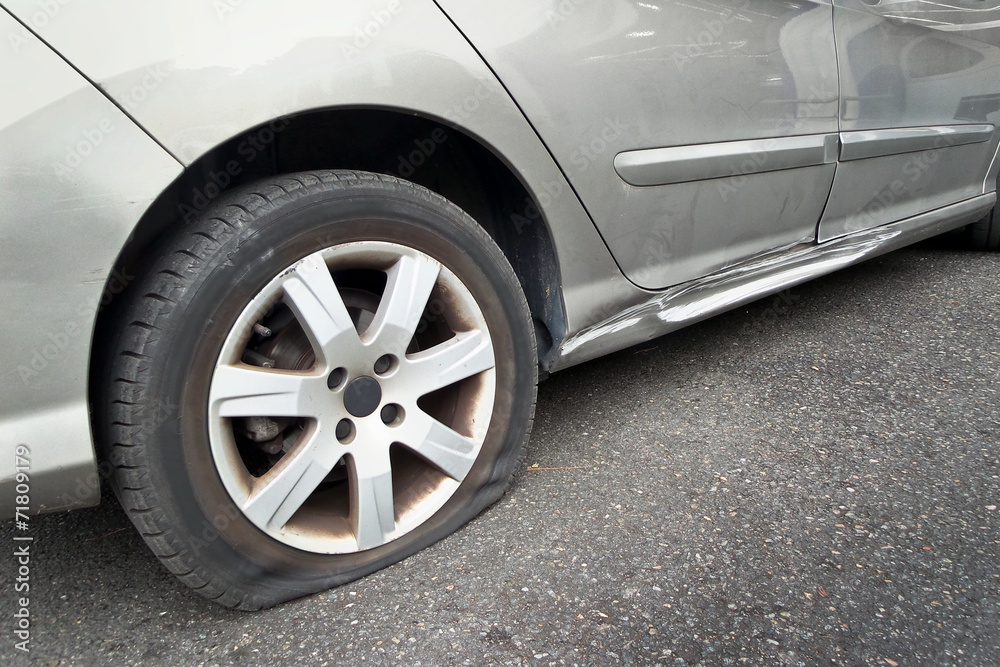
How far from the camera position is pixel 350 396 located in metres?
1.40

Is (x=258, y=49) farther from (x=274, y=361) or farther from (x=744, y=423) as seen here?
(x=744, y=423)

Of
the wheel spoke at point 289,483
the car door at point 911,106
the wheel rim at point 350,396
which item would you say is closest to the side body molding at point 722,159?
the car door at point 911,106

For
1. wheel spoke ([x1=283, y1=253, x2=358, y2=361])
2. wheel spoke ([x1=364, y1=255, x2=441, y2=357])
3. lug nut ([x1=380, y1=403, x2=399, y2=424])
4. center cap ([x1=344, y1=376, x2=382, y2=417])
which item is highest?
wheel spoke ([x1=283, y1=253, x2=358, y2=361])

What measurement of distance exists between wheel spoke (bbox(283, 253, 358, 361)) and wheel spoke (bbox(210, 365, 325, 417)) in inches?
2.8

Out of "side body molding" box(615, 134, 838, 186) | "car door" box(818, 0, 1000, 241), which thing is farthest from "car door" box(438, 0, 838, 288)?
"car door" box(818, 0, 1000, 241)

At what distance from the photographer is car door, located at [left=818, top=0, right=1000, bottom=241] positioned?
2.23m

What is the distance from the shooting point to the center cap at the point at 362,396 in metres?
1.40

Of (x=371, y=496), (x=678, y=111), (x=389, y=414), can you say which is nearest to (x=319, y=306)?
(x=389, y=414)

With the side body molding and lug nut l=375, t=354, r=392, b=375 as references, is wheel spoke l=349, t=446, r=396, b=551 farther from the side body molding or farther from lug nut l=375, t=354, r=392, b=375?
the side body molding

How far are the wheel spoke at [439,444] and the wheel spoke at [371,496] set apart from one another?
0.06m

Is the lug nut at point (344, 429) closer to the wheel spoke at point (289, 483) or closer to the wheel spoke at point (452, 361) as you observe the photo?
the wheel spoke at point (289, 483)

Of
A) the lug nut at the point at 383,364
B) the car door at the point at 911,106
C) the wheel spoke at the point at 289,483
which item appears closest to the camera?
the wheel spoke at the point at 289,483

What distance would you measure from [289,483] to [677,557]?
29.6 inches

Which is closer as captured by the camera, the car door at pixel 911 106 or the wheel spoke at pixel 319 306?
the wheel spoke at pixel 319 306
